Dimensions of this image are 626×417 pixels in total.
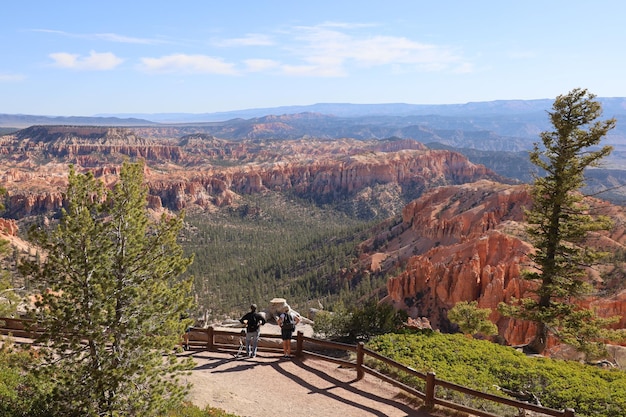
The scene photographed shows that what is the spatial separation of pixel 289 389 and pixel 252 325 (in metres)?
2.96

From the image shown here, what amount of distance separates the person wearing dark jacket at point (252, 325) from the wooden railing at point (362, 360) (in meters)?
0.43

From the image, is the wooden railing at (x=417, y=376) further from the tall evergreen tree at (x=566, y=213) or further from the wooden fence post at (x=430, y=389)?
the tall evergreen tree at (x=566, y=213)

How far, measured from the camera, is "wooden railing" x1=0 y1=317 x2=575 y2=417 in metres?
10.9

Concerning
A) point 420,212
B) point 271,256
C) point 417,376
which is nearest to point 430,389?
point 417,376

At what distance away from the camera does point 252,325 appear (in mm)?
15836

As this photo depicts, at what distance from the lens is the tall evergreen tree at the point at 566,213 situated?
62.7ft

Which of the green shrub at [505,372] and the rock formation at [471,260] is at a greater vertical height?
the green shrub at [505,372]

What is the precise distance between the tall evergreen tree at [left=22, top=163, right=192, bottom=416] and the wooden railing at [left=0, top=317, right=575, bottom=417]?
91 cm

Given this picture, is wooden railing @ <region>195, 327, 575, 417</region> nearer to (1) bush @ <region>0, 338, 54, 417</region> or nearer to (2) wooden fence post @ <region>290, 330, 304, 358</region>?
(2) wooden fence post @ <region>290, 330, 304, 358</region>

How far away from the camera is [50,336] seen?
8586 millimetres

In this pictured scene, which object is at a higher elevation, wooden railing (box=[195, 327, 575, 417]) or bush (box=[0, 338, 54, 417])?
bush (box=[0, 338, 54, 417])

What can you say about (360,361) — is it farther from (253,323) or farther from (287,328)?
(253,323)

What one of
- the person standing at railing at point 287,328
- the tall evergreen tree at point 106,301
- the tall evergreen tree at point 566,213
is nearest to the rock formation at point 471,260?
the tall evergreen tree at point 566,213

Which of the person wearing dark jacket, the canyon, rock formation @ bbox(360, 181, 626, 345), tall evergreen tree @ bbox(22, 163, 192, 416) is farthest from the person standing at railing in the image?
rock formation @ bbox(360, 181, 626, 345)
